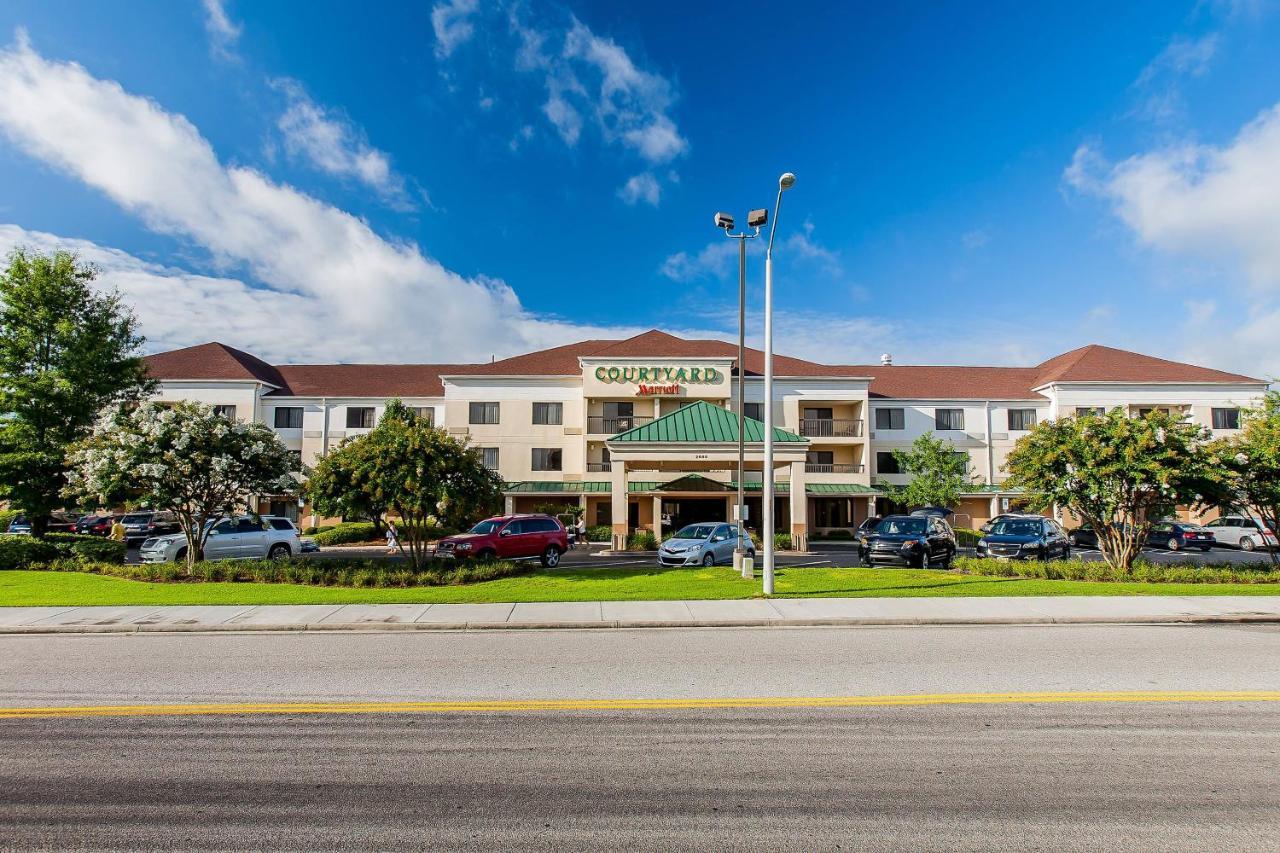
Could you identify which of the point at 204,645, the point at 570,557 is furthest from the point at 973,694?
the point at 570,557

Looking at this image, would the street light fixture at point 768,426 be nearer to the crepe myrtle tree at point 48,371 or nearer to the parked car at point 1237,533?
the crepe myrtle tree at point 48,371

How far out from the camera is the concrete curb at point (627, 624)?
37.0 ft

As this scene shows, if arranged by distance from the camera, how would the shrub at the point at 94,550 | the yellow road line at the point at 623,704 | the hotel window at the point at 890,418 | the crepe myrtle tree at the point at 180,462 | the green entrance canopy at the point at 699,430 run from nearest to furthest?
the yellow road line at the point at 623,704 → the crepe myrtle tree at the point at 180,462 → the shrub at the point at 94,550 → the green entrance canopy at the point at 699,430 → the hotel window at the point at 890,418

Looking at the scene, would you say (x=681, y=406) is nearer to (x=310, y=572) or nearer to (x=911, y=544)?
(x=911, y=544)

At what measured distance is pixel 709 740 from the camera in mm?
5855

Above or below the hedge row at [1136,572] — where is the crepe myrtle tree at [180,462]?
above

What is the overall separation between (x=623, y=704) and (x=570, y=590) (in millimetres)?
8127

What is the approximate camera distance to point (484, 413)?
134 ft

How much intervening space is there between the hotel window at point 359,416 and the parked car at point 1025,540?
34.9m

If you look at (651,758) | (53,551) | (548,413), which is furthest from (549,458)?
(651,758)

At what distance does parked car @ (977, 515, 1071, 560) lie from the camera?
20469 millimetres

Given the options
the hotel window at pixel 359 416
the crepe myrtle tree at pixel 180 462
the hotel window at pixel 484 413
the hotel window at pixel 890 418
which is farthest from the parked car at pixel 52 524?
the hotel window at pixel 890 418

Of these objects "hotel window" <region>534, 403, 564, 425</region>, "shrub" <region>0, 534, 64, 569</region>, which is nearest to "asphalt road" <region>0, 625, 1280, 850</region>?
"shrub" <region>0, 534, 64, 569</region>

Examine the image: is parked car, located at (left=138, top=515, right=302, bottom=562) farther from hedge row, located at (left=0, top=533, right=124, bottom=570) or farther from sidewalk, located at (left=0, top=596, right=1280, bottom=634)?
sidewalk, located at (left=0, top=596, right=1280, bottom=634)
